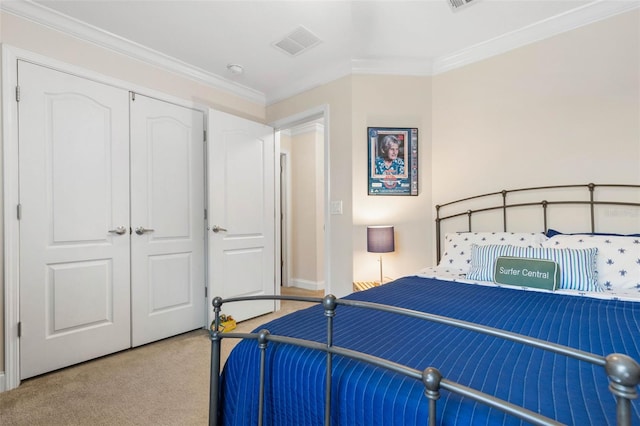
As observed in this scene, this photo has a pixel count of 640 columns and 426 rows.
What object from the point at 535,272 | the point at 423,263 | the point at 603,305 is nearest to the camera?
the point at 603,305

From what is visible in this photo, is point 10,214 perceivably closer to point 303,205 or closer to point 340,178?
point 340,178

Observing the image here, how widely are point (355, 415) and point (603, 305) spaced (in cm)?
142

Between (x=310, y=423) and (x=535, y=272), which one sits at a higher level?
(x=535, y=272)

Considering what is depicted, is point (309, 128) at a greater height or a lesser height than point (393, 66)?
lesser

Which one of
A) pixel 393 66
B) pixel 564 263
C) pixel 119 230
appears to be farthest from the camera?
pixel 393 66

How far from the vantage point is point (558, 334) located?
Result: 3.76 feet

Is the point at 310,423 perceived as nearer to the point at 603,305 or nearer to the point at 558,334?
the point at 558,334

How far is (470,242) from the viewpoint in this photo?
7.79 feet

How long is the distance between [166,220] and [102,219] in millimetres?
494

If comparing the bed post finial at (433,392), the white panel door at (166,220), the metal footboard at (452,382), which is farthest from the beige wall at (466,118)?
the bed post finial at (433,392)

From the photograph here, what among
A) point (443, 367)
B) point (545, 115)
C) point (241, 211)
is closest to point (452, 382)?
point (443, 367)

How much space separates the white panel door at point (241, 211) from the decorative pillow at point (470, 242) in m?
1.93

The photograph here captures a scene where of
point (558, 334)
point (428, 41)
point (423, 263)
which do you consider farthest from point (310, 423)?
point (428, 41)

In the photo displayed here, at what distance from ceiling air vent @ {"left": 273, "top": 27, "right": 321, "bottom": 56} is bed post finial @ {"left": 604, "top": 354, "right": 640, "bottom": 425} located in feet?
8.49
